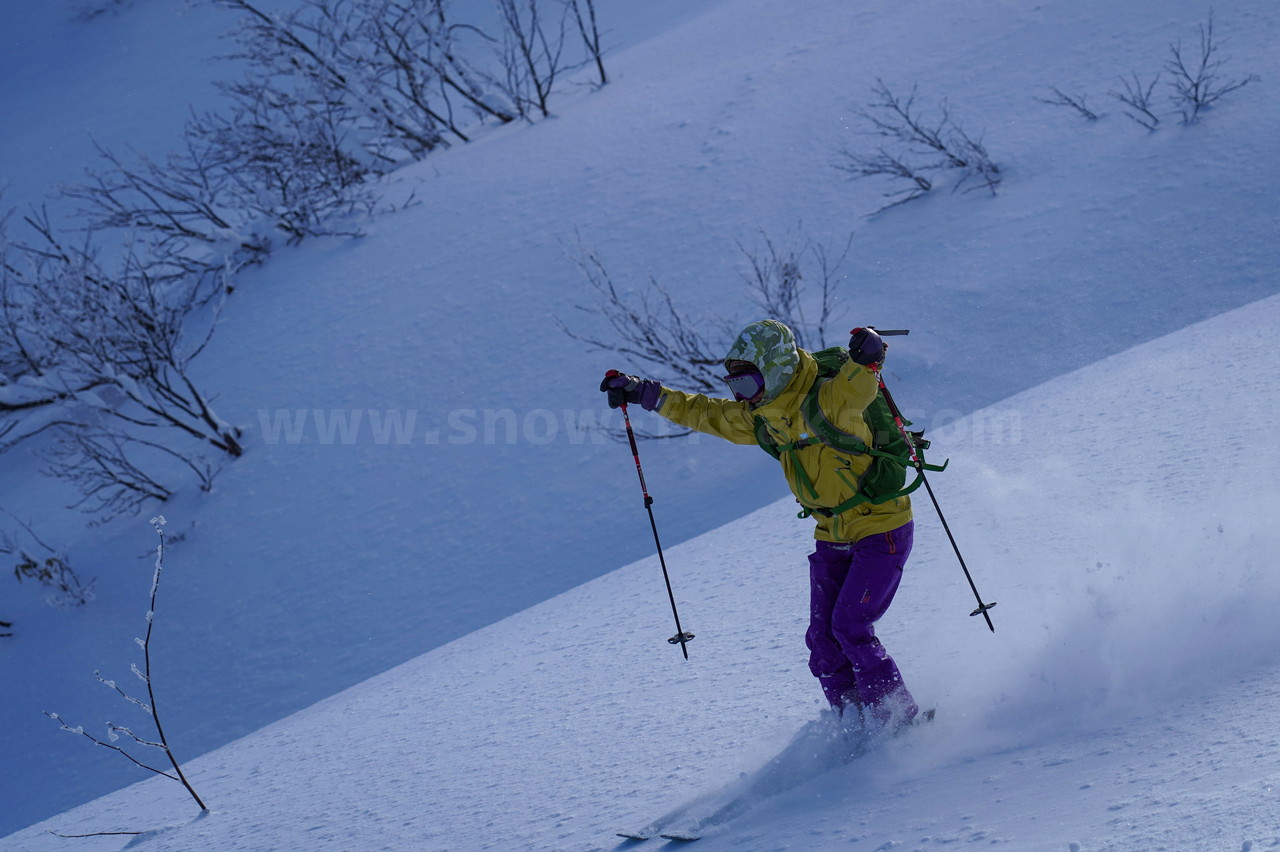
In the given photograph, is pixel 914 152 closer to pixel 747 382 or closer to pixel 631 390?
pixel 631 390

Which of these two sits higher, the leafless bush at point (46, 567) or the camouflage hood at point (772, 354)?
the leafless bush at point (46, 567)

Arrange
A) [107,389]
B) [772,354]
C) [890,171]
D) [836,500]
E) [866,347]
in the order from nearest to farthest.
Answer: [866,347], [772,354], [836,500], [890,171], [107,389]

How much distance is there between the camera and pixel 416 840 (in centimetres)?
388

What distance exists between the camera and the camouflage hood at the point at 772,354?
11.5ft

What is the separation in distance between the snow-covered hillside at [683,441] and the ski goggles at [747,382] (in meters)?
1.35

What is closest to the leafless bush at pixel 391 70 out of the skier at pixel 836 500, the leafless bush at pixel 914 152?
the leafless bush at pixel 914 152

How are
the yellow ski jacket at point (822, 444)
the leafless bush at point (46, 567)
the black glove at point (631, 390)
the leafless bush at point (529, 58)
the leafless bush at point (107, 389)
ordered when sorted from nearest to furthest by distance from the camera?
the yellow ski jacket at point (822, 444) → the black glove at point (631, 390) → the leafless bush at point (46, 567) → the leafless bush at point (107, 389) → the leafless bush at point (529, 58)

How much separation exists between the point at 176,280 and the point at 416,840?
14.1m

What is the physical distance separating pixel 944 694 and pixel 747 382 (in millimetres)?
1423

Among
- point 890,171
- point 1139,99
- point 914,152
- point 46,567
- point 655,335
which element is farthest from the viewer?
point 914,152

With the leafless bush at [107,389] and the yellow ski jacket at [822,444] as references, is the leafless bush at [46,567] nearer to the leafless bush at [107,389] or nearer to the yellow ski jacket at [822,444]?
the leafless bush at [107,389]

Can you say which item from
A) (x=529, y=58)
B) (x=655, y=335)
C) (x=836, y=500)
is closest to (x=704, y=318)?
(x=655, y=335)

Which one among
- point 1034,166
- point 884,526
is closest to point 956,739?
point 884,526

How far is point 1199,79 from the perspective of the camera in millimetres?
11273
